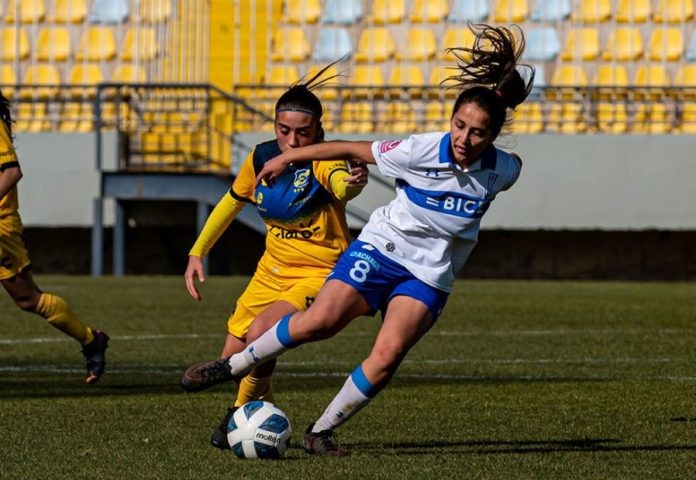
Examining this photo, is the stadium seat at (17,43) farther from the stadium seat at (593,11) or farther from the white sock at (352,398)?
the white sock at (352,398)

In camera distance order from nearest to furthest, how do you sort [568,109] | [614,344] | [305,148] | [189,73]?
1. [305,148]
2. [614,344]
3. [568,109]
4. [189,73]

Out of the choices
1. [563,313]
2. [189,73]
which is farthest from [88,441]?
[189,73]

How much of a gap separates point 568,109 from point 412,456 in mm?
18734

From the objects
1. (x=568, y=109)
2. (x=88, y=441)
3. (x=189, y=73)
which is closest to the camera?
(x=88, y=441)

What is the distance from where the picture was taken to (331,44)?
84.3 feet

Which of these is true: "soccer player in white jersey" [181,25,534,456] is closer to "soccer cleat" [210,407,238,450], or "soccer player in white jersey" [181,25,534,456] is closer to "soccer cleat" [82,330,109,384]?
"soccer cleat" [210,407,238,450]

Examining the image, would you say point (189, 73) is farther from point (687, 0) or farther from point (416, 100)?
point (687, 0)

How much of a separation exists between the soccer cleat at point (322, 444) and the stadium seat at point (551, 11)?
1985 centimetres

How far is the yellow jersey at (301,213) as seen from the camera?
6.64 meters

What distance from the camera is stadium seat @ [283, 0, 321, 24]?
2569 cm

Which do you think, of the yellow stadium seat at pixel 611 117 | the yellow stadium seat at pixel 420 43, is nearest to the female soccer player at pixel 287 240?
the yellow stadium seat at pixel 611 117

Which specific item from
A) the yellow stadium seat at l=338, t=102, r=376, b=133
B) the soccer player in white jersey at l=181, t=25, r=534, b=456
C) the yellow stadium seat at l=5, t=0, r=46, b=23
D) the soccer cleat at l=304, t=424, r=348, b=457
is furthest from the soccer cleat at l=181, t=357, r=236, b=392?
the yellow stadium seat at l=5, t=0, r=46, b=23

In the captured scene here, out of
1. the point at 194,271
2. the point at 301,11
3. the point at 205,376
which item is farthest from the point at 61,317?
the point at 301,11

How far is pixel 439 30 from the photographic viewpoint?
25438mm
